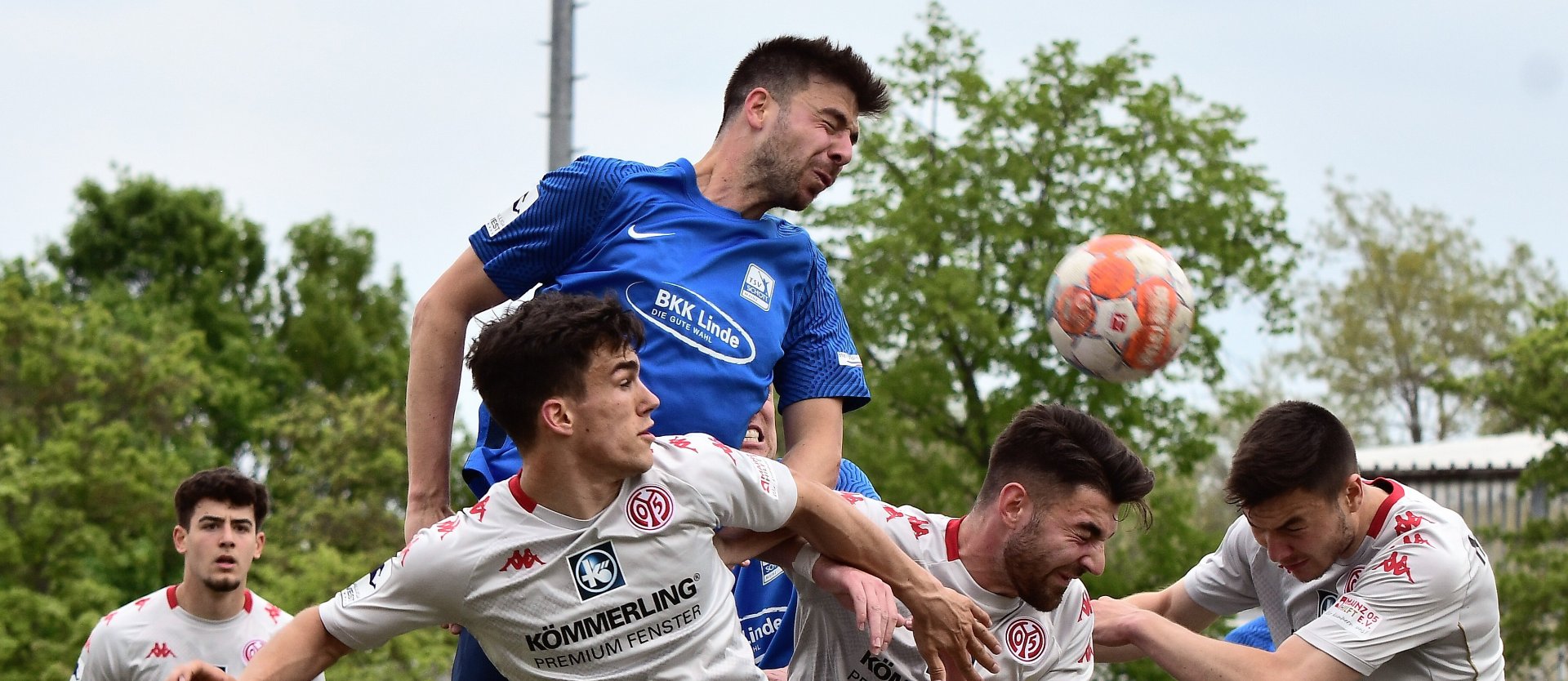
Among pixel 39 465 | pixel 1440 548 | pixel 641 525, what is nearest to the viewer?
pixel 641 525

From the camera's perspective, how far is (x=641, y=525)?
4.07 meters

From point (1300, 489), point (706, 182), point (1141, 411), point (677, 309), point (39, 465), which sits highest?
point (706, 182)

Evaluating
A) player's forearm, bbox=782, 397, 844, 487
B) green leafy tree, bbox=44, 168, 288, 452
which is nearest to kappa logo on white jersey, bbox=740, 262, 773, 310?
player's forearm, bbox=782, 397, 844, 487

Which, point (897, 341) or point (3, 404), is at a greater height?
point (897, 341)

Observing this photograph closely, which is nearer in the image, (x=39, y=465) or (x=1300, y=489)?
(x=1300, y=489)

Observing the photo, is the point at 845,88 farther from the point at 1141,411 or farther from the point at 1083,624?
the point at 1141,411

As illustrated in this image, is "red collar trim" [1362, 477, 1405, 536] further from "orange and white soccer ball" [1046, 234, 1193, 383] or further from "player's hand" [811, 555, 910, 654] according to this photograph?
"player's hand" [811, 555, 910, 654]

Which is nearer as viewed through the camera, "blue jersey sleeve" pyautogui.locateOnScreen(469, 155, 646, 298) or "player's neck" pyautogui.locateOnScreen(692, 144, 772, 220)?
"blue jersey sleeve" pyautogui.locateOnScreen(469, 155, 646, 298)

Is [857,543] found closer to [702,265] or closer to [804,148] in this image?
[702,265]

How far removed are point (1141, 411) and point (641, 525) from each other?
2007 cm

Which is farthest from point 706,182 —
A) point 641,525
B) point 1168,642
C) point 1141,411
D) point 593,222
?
point 1141,411

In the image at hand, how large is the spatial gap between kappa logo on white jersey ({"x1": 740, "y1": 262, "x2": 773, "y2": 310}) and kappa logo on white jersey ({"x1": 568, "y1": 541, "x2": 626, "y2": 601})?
0.89 m

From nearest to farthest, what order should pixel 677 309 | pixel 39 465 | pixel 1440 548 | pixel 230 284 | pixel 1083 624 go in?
pixel 677 309 → pixel 1083 624 → pixel 1440 548 → pixel 39 465 → pixel 230 284

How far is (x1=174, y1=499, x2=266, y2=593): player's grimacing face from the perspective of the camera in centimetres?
857
